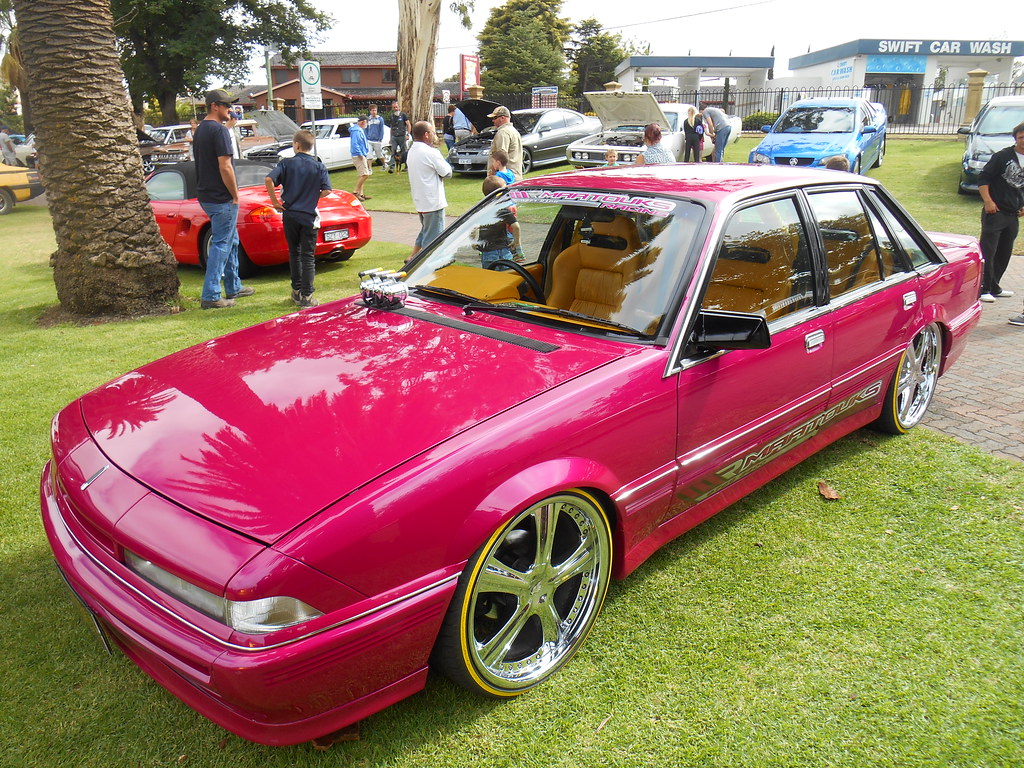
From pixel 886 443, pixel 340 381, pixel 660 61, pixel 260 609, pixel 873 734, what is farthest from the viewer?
pixel 660 61

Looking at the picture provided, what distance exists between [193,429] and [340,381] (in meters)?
0.50

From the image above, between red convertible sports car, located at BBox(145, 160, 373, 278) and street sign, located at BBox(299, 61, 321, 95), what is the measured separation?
619 cm

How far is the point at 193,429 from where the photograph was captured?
2402 millimetres

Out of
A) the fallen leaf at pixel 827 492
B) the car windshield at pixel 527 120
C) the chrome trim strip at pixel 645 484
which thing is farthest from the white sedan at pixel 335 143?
the chrome trim strip at pixel 645 484

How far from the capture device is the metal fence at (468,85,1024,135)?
98.6 ft

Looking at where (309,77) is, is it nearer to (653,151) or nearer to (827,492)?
(653,151)

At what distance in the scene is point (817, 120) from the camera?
1452cm

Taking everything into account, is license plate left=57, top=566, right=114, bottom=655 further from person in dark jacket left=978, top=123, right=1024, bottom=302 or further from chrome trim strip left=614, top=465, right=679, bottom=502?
person in dark jacket left=978, top=123, right=1024, bottom=302

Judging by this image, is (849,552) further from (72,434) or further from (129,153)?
(129,153)

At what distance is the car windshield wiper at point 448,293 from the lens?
10.9 feet

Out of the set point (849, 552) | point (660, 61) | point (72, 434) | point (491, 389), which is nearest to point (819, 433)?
point (849, 552)

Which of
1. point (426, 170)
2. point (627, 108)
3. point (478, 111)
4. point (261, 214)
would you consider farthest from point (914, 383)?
point (478, 111)

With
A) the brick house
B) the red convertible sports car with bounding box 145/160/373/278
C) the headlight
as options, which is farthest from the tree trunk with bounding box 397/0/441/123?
the brick house

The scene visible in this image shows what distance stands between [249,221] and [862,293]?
6915 millimetres
